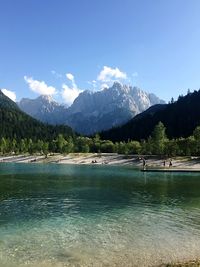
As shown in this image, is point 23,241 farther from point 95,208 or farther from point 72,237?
point 95,208

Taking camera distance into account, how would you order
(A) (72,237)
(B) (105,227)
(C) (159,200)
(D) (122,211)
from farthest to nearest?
(C) (159,200), (D) (122,211), (B) (105,227), (A) (72,237)

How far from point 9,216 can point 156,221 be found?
16619mm

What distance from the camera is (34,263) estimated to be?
2548cm

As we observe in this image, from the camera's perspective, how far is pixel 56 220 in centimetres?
4053

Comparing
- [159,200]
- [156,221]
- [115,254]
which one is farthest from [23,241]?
[159,200]

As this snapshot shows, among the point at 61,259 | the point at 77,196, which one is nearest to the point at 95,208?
the point at 77,196

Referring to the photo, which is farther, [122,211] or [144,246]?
[122,211]

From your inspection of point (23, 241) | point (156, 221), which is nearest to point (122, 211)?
point (156, 221)

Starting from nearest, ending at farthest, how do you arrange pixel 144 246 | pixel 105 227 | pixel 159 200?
pixel 144 246 < pixel 105 227 < pixel 159 200

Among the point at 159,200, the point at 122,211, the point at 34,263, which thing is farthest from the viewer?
the point at 159,200

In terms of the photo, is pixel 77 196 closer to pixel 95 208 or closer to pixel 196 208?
pixel 95 208

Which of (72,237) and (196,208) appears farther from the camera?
(196,208)

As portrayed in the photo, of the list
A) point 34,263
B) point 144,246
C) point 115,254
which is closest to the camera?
point 34,263

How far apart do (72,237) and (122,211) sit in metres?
14.7
